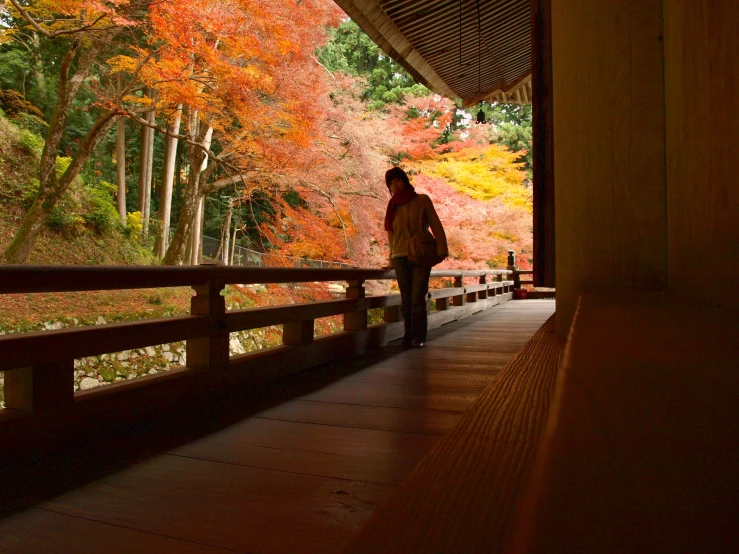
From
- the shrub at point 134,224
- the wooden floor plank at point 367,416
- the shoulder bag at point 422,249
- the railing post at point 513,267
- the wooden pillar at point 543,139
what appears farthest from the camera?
the railing post at point 513,267

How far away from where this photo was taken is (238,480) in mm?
1665

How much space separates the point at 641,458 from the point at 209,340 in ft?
7.97

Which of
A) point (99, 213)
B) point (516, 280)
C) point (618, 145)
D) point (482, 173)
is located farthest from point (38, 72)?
point (618, 145)

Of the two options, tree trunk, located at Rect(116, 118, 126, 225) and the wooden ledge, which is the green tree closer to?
tree trunk, located at Rect(116, 118, 126, 225)

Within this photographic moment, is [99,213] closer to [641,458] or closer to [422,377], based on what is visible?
[422,377]

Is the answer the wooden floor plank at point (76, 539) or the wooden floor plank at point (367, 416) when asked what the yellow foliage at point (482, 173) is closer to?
the wooden floor plank at point (367, 416)

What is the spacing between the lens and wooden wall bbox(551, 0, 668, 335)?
1.40 meters

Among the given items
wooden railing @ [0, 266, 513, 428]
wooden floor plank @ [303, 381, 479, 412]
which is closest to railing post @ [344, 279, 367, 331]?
wooden railing @ [0, 266, 513, 428]

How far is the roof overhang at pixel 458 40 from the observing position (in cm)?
402

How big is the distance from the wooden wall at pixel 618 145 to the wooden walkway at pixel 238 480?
91 centimetres

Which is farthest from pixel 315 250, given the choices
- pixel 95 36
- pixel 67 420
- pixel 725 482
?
pixel 725 482

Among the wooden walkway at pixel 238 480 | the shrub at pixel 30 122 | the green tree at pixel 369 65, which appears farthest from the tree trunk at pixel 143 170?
the wooden walkway at pixel 238 480

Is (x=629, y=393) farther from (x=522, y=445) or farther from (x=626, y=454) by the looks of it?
(x=522, y=445)

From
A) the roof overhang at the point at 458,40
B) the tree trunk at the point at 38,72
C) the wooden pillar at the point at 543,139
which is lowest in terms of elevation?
the wooden pillar at the point at 543,139
